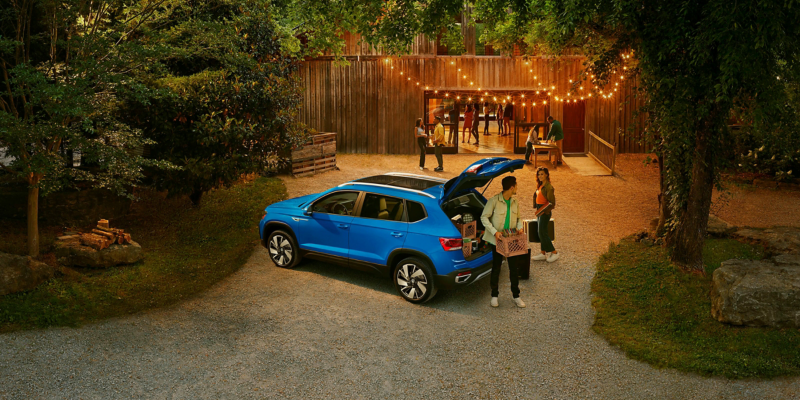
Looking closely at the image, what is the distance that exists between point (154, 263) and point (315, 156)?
920 centimetres

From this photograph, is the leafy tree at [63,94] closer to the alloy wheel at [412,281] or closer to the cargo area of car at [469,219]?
the alloy wheel at [412,281]

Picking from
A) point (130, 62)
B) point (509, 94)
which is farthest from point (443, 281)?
point (509, 94)

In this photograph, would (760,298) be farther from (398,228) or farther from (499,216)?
(398,228)

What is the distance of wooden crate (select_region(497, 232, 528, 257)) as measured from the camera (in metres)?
8.43

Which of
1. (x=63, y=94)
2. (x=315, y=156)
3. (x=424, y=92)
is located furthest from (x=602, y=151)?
(x=63, y=94)

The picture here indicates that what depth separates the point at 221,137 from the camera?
1250cm

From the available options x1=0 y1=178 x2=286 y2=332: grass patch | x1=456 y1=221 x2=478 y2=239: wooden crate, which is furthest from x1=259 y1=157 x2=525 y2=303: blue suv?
x1=0 y1=178 x2=286 y2=332: grass patch

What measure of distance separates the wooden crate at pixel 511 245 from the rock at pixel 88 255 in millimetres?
6152

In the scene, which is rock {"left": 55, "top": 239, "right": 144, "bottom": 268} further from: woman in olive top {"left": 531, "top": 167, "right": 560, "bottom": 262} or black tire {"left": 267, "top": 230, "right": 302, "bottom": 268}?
woman in olive top {"left": 531, "top": 167, "right": 560, "bottom": 262}

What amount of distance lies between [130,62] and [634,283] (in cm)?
843

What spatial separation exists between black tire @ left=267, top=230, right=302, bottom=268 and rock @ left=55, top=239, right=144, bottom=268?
2362mm

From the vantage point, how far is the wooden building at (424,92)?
922 inches

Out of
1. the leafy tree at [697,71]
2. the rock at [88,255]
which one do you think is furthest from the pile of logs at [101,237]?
the leafy tree at [697,71]

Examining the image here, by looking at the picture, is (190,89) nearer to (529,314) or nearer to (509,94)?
(529,314)
